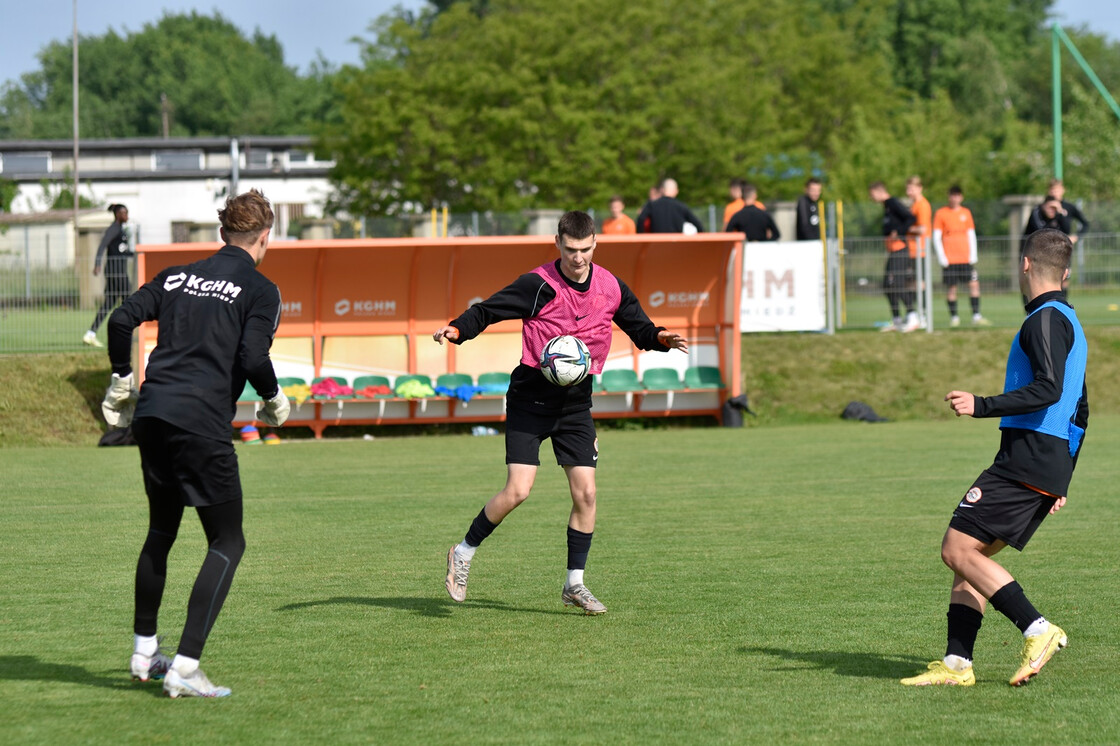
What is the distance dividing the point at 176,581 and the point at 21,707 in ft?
8.46

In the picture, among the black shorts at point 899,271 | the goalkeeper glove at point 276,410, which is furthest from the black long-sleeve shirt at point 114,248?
the goalkeeper glove at point 276,410

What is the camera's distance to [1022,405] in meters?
5.15

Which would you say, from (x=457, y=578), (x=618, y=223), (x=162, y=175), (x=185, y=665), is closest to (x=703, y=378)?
(x=618, y=223)

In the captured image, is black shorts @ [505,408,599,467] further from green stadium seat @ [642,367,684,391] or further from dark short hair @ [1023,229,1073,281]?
green stadium seat @ [642,367,684,391]

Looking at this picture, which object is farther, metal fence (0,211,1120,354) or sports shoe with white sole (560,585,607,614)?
metal fence (0,211,1120,354)

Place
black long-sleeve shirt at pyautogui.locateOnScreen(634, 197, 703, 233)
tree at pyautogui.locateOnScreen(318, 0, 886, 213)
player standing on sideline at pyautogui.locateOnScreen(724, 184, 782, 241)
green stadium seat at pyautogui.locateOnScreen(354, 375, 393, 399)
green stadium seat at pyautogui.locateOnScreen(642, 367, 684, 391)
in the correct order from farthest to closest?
tree at pyautogui.locateOnScreen(318, 0, 886, 213) < player standing on sideline at pyautogui.locateOnScreen(724, 184, 782, 241) < black long-sleeve shirt at pyautogui.locateOnScreen(634, 197, 703, 233) < green stadium seat at pyautogui.locateOnScreen(642, 367, 684, 391) < green stadium seat at pyautogui.locateOnScreen(354, 375, 393, 399)

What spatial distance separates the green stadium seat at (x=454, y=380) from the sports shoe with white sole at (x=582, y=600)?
32.4 feet

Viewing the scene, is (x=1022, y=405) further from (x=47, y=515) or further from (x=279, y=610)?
(x=47, y=515)

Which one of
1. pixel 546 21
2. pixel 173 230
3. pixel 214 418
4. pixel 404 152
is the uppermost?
pixel 546 21

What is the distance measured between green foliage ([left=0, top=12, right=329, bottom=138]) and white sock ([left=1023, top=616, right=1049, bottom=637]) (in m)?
93.4

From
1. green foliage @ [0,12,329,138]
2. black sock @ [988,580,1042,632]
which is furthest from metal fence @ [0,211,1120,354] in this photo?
green foliage @ [0,12,329,138]

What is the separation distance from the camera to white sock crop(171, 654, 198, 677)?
5.11 m

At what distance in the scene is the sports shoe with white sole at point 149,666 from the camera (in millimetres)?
5363

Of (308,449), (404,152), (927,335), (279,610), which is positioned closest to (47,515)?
(279,610)
